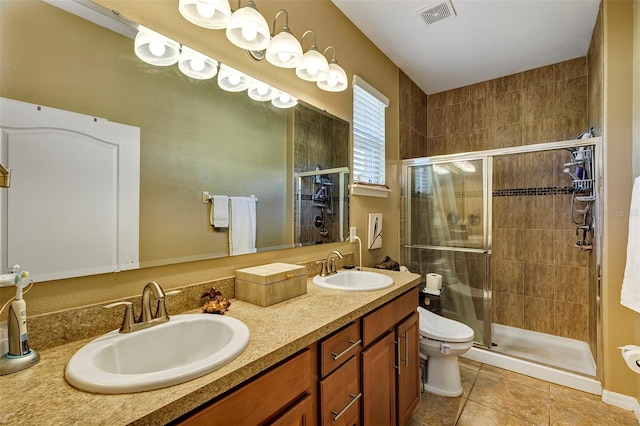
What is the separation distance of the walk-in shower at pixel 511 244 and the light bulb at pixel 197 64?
2.10 metres

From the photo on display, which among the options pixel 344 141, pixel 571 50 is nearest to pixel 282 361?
pixel 344 141

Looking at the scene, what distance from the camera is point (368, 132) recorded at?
2.38 metres

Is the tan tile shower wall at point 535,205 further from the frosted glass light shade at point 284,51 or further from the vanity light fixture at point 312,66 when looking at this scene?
the frosted glass light shade at point 284,51

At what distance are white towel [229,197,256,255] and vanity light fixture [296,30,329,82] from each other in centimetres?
78

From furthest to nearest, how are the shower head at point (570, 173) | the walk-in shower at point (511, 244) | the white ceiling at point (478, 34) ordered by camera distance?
the walk-in shower at point (511, 244) → the shower head at point (570, 173) → the white ceiling at point (478, 34)

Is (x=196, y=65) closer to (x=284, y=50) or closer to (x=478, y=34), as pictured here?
(x=284, y=50)

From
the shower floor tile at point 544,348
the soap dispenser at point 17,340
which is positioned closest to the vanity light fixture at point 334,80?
the soap dispenser at point 17,340

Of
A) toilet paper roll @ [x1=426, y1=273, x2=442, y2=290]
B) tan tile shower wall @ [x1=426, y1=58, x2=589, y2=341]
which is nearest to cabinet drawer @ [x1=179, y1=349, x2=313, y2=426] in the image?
toilet paper roll @ [x1=426, y1=273, x2=442, y2=290]

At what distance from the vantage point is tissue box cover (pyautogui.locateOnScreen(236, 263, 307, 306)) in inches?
46.9

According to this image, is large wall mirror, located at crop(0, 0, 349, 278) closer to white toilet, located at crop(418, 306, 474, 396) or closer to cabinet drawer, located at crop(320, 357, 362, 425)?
cabinet drawer, located at crop(320, 357, 362, 425)

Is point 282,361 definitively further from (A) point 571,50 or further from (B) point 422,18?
(A) point 571,50

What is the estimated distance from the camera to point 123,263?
100 centimetres

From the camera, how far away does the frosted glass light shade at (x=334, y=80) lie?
1759mm

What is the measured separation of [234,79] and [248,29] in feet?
0.73
